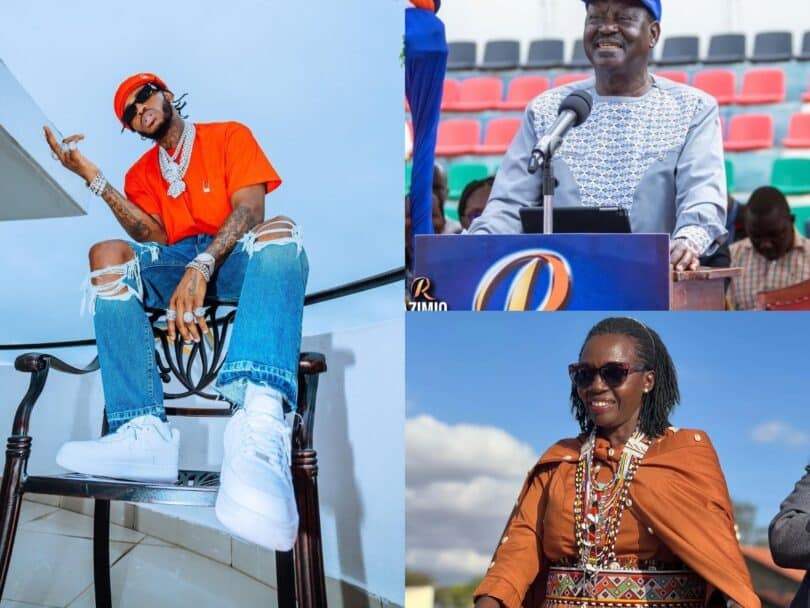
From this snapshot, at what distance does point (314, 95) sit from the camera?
8.82 feet

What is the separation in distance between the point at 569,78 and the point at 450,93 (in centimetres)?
28

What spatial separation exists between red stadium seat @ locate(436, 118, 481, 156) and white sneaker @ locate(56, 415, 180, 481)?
0.92 metres

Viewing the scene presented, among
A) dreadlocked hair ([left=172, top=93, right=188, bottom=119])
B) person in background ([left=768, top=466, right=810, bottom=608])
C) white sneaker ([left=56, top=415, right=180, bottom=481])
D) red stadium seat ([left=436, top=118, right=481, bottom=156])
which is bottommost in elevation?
person in background ([left=768, top=466, right=810, bottom=608])

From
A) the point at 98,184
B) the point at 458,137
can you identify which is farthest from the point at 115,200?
the point at 458,137

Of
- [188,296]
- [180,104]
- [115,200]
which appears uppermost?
[180,104]

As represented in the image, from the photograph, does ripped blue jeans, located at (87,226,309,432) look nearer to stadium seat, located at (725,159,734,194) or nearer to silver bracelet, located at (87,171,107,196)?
silver bracelet, located at (87,171,107,196)

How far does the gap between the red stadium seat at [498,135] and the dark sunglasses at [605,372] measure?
577 mm

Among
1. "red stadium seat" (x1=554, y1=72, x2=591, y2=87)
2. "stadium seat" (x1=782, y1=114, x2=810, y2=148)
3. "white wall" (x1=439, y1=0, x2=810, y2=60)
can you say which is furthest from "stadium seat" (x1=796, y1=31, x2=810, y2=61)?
"red stadium seat" (x1=554, y1=72, x2=591, y2=87)

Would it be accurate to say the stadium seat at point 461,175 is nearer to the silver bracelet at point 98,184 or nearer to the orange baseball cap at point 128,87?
the orange baseball cap at point 128,87

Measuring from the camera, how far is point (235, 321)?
236cm

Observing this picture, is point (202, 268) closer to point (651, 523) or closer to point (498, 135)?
point (498, 135)

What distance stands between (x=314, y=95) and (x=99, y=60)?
1.84 feet

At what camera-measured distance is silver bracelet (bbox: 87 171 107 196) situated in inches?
107

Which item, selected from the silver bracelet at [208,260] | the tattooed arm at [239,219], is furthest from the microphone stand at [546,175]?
the silver bracelet at [208,260]
